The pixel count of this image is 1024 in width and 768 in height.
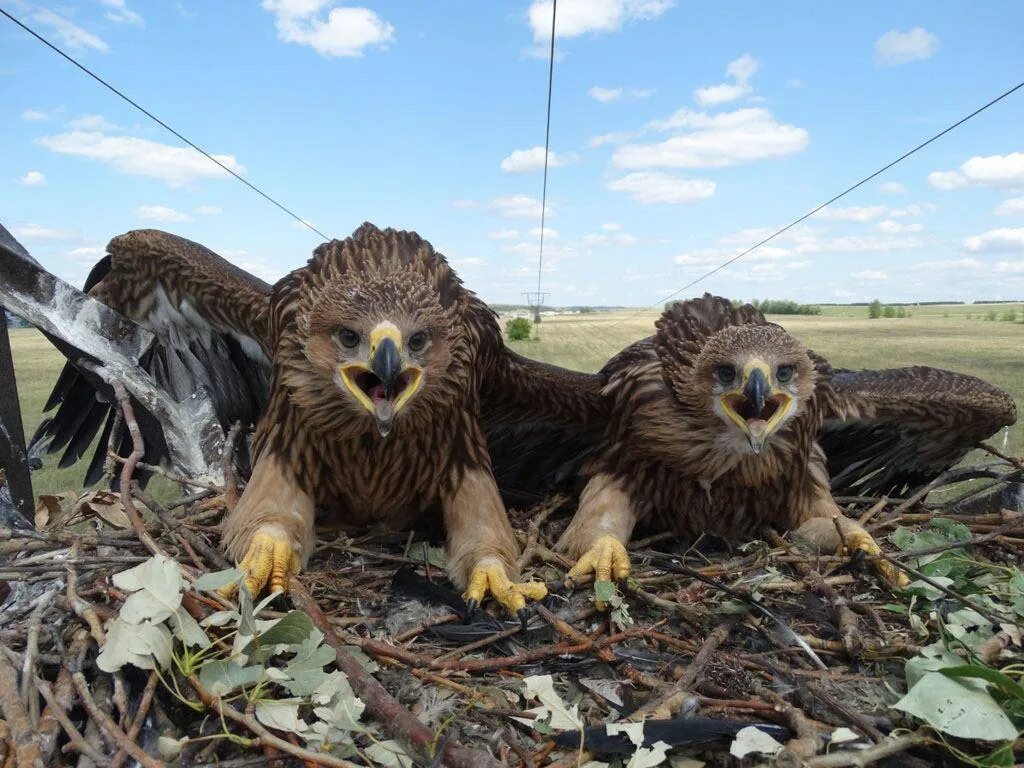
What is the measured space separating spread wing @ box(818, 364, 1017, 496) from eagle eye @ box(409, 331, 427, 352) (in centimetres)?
180

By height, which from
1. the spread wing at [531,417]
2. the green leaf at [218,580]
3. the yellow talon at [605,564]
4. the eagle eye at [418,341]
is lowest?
the yellow talon at [605,564]

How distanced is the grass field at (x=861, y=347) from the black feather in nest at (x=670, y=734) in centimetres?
260

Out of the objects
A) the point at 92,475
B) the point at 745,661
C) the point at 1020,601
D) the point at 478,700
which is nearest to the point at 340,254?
the point at 478,700

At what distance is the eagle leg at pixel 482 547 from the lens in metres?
2.27

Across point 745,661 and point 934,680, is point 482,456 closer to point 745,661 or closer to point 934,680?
point 745,661

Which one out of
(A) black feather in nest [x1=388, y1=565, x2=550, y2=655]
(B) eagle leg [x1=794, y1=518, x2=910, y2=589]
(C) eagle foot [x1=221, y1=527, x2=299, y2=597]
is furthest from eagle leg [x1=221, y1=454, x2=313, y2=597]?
(B) eagle leg [x1=794, y1=518, x2=910, y2=589]

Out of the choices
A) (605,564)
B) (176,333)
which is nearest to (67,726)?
(605,564)

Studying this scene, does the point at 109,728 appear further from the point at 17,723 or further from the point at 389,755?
the point at 389,755

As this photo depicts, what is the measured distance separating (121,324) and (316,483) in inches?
63.2

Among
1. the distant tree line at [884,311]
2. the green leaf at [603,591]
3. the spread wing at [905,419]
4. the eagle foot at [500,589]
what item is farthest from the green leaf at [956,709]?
the distant tree line at [884,311]

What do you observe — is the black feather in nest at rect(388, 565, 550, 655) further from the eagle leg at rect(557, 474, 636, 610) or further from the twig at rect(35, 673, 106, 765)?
the twig at rect(35, 673, 106, 765)

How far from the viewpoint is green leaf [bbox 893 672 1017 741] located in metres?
1.51

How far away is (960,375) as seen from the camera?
10.6 feet

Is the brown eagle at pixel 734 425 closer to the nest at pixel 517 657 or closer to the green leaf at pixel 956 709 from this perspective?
the nest at pixel 517 657
